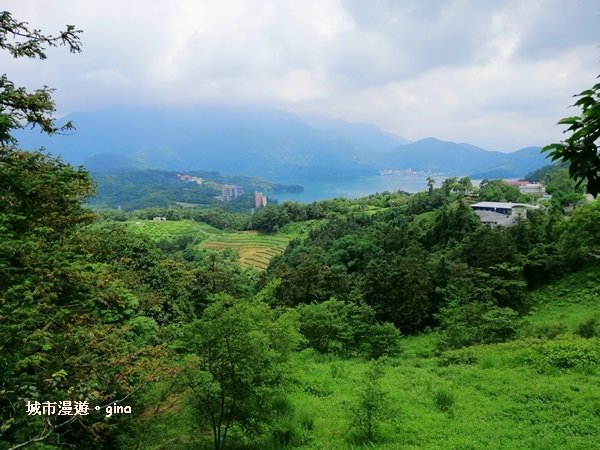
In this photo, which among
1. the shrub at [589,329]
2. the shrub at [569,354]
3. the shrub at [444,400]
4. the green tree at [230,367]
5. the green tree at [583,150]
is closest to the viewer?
the green tree at [583,150]

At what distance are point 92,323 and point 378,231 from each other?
139ft

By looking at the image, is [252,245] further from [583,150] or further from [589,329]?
[583,150]

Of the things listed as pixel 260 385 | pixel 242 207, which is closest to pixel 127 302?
pixel 260 385

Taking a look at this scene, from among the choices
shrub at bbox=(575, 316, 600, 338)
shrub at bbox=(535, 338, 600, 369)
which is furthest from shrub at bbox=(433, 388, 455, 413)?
shrub at bbox=(575, 316, 600, 338)

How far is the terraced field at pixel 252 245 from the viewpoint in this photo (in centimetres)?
6303

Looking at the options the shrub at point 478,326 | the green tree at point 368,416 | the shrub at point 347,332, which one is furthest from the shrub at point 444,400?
the shrub at point 478,326

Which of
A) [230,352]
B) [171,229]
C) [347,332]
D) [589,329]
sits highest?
[171,229]

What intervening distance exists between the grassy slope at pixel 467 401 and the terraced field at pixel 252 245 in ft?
151

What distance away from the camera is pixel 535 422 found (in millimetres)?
8023

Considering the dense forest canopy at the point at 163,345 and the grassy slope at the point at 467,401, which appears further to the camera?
the grassy slope at the point at 467,401

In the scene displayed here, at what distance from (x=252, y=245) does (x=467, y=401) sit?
64.1 metres

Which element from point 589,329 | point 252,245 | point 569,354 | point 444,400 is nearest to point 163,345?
point 444,400

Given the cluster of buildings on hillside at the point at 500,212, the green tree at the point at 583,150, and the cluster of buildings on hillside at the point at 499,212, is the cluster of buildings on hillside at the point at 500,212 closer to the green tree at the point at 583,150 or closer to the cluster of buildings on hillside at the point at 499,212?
the cluster of buildings on hillside at the point at 499,212

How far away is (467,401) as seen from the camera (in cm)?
951
